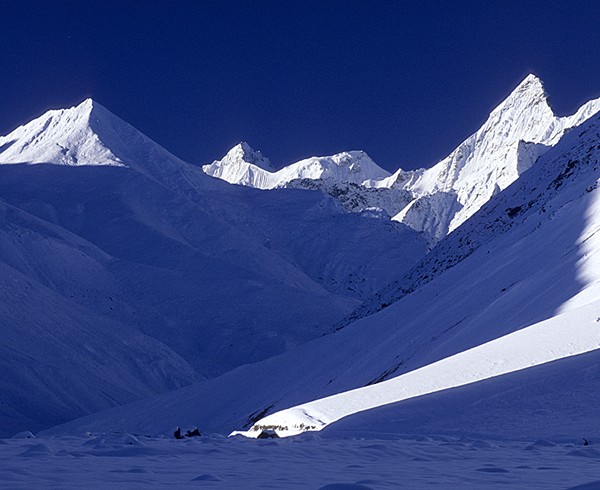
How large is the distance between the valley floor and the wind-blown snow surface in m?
34.5

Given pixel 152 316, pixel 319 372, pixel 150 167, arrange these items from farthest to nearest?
pixel 150 167 → pixel 152 316 → pixel 319 372

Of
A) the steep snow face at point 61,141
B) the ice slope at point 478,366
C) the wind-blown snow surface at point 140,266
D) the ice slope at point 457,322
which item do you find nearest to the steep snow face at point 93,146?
the steep snow face at point 61,141

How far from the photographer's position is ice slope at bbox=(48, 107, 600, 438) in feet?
70.8

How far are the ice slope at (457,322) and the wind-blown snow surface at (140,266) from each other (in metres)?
13.9

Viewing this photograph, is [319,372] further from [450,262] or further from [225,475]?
[225,475]

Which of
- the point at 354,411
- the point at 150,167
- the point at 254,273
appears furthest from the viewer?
the point at 150,167

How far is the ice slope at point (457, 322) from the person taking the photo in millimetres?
21580

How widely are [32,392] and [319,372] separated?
858 inches

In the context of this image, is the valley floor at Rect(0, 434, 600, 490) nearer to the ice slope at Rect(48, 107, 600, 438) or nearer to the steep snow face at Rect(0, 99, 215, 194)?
the ice slope at Rect(48, 107, 600, 438)

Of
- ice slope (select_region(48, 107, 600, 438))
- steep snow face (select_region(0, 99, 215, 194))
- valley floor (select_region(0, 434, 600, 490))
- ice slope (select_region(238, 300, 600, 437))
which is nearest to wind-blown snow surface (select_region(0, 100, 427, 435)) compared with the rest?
steep snow face (select_region(0, 99, 215, 194))

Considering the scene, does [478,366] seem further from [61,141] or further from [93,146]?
[61,141]

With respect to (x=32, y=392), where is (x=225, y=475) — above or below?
below

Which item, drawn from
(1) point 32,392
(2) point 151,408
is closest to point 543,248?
(2) point 151,408

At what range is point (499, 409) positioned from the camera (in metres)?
14.5
